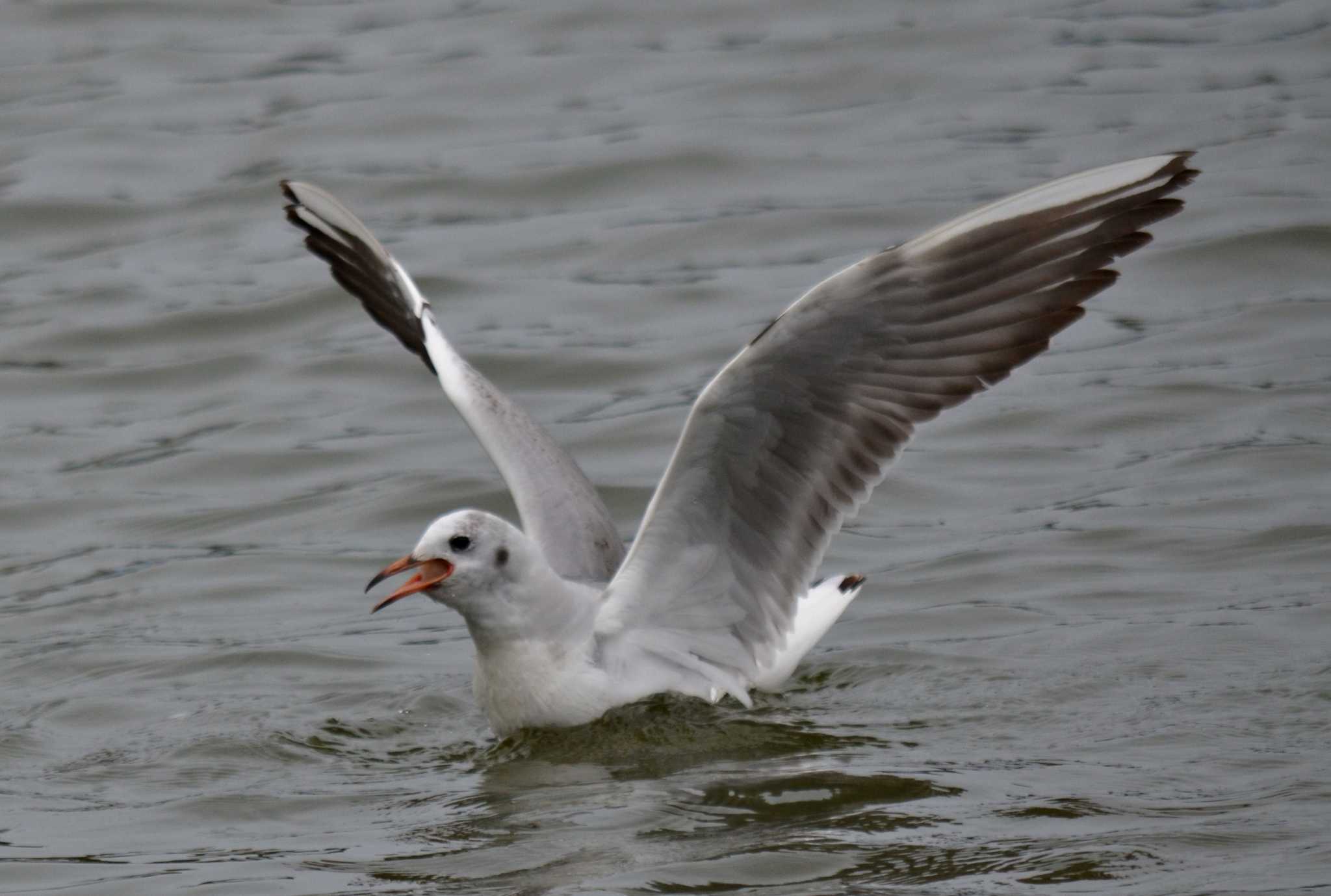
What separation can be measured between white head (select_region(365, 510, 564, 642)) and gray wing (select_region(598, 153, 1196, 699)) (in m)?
0.34

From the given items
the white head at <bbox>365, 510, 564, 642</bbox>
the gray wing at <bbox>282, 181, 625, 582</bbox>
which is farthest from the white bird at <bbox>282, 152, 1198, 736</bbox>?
the gray wing at <bbox>282, 181, 625, 582</bbox>

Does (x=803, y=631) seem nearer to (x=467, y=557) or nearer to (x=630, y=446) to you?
(x=467, y=557)

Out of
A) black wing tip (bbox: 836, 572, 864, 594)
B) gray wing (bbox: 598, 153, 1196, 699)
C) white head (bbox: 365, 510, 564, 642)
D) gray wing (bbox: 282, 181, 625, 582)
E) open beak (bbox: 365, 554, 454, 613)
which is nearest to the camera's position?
gray wing (bbox: 598, 153, 1196, 699)

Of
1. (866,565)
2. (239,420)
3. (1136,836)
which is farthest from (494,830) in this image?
(239,420)

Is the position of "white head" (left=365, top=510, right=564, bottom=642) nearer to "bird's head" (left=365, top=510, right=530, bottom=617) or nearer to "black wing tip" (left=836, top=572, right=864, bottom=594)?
"bird's head" (left=365, top=510, right=530, bottom=617)

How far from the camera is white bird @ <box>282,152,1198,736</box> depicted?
20.8 ft

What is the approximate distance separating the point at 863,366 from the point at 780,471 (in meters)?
0.44

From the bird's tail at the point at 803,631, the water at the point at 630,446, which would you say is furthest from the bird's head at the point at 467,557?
the bird's tail at the point at 803,631

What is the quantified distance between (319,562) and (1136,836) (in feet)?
15.2

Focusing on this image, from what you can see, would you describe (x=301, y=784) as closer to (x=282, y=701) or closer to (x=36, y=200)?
(x=282, y=701)

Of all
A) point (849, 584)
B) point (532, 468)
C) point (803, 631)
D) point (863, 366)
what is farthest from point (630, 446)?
point (863, 366)

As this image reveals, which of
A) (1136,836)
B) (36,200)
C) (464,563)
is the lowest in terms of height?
(1136,836)

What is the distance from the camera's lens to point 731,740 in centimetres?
677

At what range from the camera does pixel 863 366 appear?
21.4 ft
